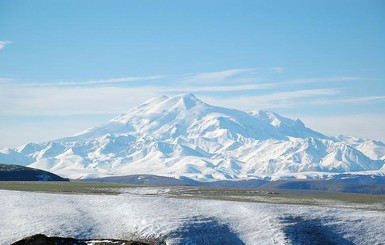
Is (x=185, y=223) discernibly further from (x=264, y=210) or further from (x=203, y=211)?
(x=264, y=210)

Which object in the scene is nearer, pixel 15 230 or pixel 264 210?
pixel 15 230

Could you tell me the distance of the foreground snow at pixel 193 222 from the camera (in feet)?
212

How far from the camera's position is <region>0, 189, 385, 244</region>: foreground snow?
2549 inches

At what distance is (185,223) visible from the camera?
68375 mm

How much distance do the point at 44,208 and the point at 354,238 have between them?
40.0 metres

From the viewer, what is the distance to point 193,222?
69062 millimetres

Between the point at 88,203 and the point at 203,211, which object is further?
the point at 88,203

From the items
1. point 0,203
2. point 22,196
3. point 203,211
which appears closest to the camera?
point 203,211

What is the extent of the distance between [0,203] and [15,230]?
15974 millimetres

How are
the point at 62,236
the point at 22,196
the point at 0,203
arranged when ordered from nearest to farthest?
the point at 62,236 → the point at 0,203 → the point at 22,196

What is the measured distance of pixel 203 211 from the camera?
74.8 meters

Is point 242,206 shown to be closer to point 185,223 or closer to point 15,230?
point 185,223

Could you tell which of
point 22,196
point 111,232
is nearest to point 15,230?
point 111,232

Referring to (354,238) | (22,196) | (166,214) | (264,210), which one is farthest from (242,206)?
(22,196)
